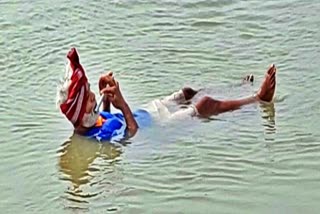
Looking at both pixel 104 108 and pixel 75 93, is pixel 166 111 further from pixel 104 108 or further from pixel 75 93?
pixel 75 93

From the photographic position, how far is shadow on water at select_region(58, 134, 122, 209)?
19.5ft

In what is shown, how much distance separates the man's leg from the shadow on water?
79 centimetres

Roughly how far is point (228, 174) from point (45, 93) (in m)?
2.21

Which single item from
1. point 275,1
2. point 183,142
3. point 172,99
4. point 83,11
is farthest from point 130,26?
point 183,142

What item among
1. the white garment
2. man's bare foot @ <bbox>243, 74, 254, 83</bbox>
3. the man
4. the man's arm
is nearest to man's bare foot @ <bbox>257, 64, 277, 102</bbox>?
the man

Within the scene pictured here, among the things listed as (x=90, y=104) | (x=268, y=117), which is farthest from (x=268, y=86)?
(x=90, y=104)

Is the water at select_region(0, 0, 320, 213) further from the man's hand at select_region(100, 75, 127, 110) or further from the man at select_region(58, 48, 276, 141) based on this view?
the man's hand at select_region(100, 75, 127, 110)

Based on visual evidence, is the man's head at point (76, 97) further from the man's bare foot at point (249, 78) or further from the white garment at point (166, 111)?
the man's bare foot at point (249, 78)

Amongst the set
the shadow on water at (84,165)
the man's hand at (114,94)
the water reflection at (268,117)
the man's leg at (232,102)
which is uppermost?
the man's hand at (114,94)

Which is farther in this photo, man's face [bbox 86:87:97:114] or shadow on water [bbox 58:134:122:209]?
man's face [bbox 86:87:97:114]

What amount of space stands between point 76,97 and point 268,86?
1465 mm

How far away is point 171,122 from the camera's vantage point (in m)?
6.97

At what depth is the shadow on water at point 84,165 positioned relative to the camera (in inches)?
234

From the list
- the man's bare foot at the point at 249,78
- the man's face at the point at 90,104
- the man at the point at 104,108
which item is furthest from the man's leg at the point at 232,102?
the man's face at the point at 90,104
